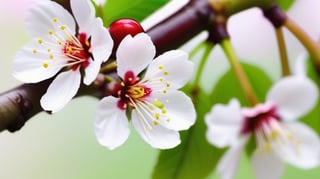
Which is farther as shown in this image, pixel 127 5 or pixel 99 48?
pixel 127 5

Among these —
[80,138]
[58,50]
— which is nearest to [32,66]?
[58,50]

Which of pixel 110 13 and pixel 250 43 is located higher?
pixel 110 13

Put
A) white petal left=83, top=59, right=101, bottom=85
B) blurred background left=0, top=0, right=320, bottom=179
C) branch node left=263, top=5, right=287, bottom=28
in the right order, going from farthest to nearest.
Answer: blurred background left=0, top=0, right=320, bottom=179
branch node left=263, top=5, right=287, bottom=28
white petal left=83, top=59, right=101, bottom=85

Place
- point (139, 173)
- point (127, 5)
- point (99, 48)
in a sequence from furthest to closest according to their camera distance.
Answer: point (139, 173) → point (127, 5) → point (99, 48)

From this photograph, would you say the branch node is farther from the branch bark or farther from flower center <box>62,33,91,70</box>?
flower center <box>62,33,91,70</box>

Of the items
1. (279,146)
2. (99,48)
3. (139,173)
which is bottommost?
(139,173)

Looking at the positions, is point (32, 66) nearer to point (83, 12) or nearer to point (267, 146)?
point (83, 12)

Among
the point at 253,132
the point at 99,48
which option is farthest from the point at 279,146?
the point at 99,48

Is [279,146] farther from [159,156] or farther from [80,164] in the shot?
[80,164]

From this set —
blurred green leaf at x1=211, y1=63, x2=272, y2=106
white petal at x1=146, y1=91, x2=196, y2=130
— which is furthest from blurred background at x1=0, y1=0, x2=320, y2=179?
white petal at x1=146, y1=91, x2=196, y2=130
